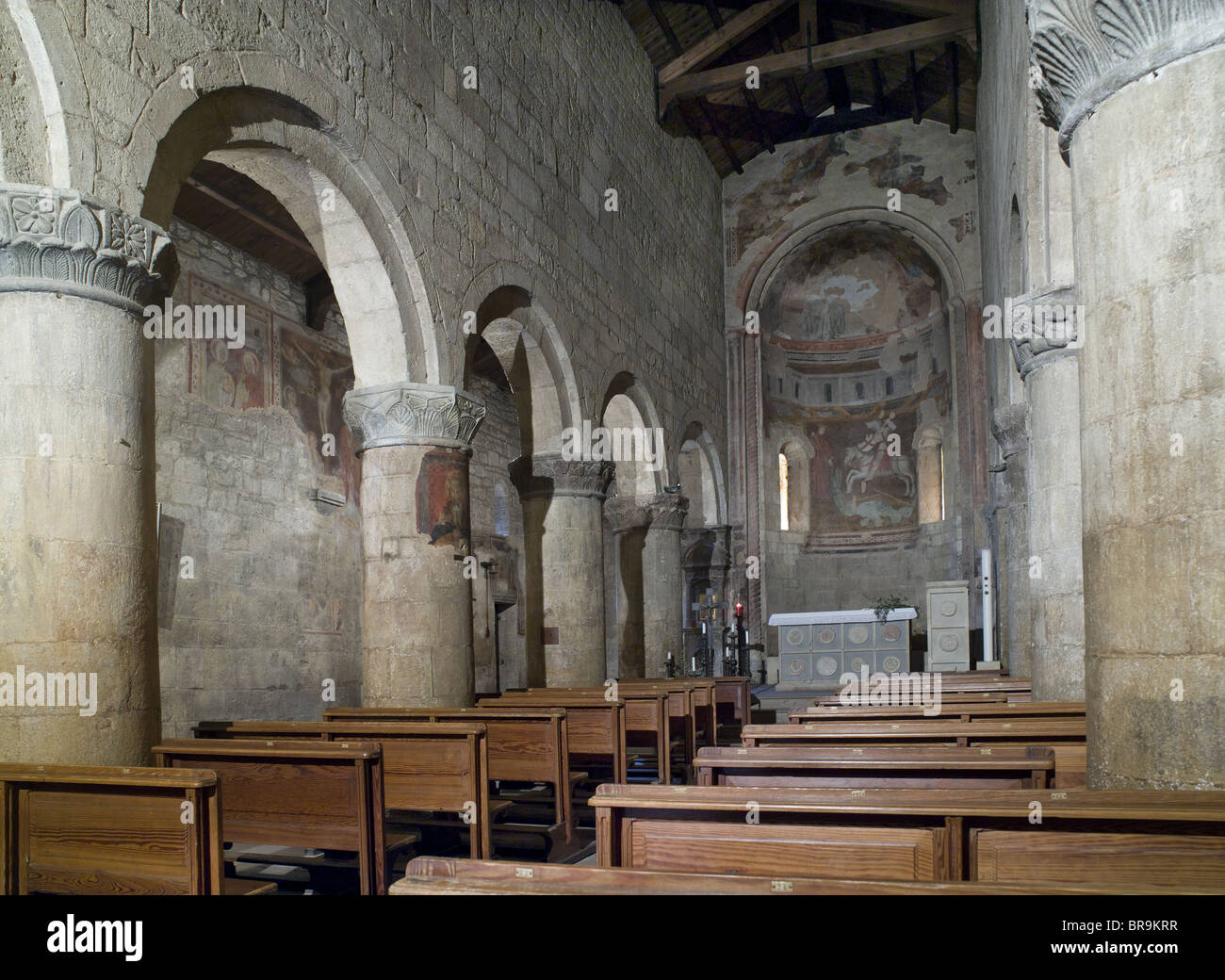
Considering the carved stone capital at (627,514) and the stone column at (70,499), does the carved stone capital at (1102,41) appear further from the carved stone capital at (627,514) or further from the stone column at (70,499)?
the carved stone capital at (627,514)

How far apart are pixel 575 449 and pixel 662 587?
15.0 ft

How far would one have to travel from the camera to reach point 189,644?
11117 millimetres

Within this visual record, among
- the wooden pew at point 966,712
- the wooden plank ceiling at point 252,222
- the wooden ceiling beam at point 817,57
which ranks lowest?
the wooden pew at point 966,712

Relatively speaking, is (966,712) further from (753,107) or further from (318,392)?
(753,107)

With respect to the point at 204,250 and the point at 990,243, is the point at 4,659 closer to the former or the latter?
the point at 204,250

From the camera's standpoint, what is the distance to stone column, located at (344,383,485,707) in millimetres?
8930

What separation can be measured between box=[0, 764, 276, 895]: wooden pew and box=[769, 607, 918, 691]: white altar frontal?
14670mm

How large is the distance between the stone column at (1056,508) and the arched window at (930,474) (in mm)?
15701

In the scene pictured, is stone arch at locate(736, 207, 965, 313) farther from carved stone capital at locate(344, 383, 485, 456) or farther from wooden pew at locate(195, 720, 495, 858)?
wooden pew at locate(195, 720, 495, 858)

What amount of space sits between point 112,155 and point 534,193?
6650 mm

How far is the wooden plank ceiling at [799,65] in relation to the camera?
56.2 ft

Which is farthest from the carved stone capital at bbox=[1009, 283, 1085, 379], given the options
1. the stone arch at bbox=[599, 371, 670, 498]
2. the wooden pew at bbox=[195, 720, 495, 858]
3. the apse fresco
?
the apse fresco

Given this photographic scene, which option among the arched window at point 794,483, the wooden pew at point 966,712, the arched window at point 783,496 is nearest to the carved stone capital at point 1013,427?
the wooden pew at point 966,712

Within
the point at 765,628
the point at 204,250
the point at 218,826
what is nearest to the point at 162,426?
the point at 204,250
